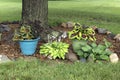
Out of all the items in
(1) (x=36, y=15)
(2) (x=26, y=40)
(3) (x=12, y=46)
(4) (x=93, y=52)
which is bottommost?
(3) (x=12, y=46)

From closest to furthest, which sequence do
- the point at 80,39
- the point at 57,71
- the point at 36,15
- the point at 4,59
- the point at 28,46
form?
the point at 57,71 < the point at 4,59 < the point at 28,46 < the point at 80,39 < the point at 36,15

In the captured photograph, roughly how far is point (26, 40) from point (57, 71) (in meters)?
1.19

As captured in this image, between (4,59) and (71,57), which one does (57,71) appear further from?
(4,59)

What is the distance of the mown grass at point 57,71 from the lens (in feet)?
17.0

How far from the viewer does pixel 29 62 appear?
5914 mm

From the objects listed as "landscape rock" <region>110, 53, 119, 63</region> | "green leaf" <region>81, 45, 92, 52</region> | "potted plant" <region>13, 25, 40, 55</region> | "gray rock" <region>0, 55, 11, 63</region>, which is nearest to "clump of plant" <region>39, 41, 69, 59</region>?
"potted plant" <region>13, 25, 40, 55</region>

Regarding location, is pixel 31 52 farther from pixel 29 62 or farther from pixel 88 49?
pixel 88 49

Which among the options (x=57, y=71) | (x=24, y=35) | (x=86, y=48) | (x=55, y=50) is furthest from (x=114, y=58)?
(x=24, y=35)

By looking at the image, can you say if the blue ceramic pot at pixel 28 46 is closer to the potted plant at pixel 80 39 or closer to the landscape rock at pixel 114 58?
the potted plant at pixel 80 39

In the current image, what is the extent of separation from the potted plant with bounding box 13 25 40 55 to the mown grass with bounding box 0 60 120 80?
491 millimetres

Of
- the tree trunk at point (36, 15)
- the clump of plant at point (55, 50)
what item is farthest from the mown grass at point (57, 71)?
the tree trunk at point (36, 15)

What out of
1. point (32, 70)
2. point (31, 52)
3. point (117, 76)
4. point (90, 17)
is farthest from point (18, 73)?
point (90, 17)

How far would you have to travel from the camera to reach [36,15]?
7.27 m

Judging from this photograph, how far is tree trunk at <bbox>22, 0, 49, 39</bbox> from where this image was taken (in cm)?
721
